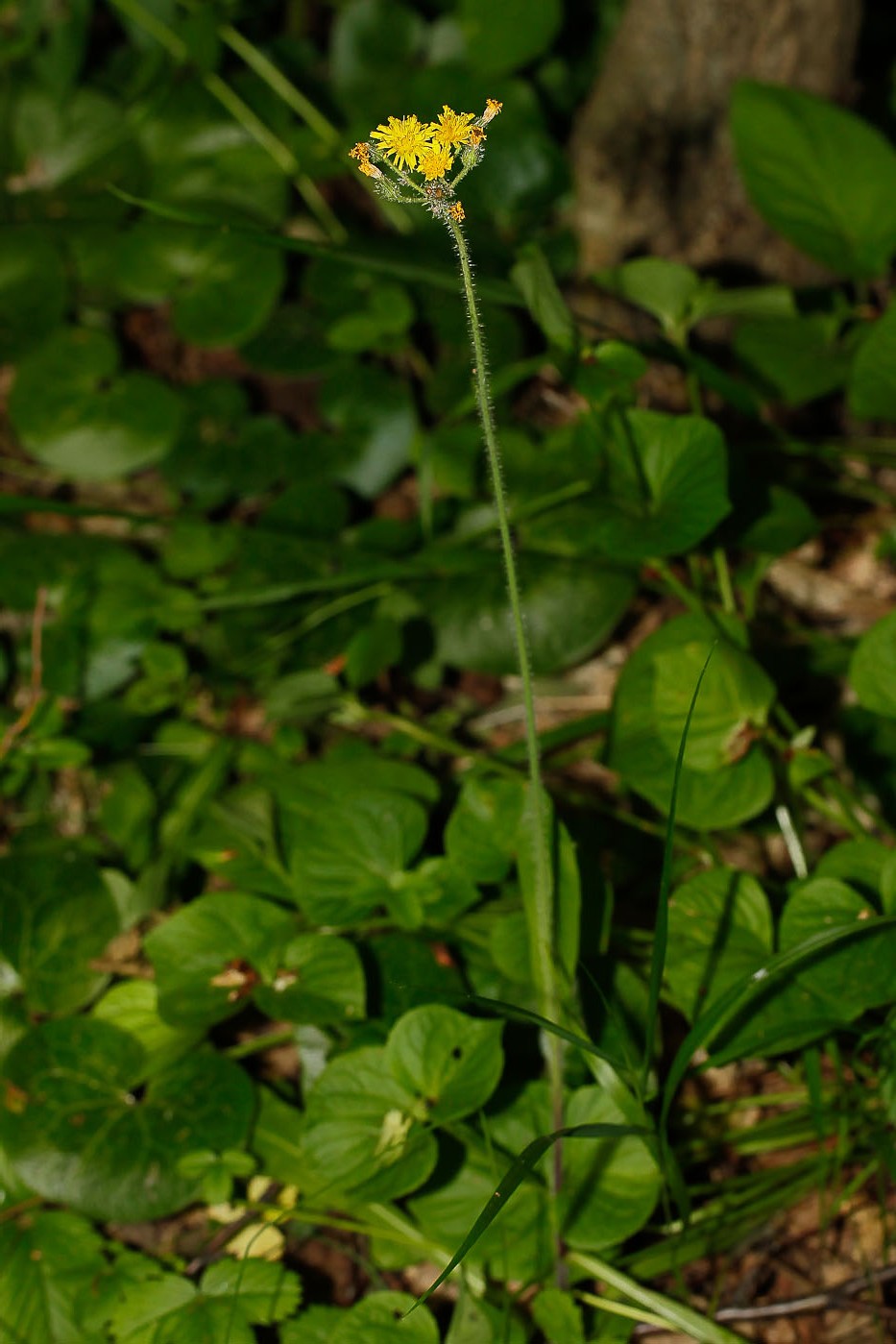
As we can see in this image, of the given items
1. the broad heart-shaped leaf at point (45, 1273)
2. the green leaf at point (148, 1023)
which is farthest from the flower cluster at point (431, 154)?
the broad heart-shaped leaf at point (45, 1273)

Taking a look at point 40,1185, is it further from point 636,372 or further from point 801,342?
point 801,342

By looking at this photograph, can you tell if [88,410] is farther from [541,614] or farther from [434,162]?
[434,162]

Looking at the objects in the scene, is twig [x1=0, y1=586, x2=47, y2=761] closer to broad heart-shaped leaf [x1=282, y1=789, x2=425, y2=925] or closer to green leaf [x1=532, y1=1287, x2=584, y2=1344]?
broad heart-shaped leaf [x1=282, y1=789, x2=425, y2=925]

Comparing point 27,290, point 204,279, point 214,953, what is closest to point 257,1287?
point 214,953

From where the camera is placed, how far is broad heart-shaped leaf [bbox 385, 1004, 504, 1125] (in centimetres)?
126

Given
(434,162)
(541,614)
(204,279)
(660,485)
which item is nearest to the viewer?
(434,162)

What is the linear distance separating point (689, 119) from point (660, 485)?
3.58 feet

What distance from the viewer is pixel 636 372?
151cm

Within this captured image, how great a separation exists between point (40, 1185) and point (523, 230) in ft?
6.74

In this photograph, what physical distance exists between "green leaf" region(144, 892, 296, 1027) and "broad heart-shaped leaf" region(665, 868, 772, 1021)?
1.73ft

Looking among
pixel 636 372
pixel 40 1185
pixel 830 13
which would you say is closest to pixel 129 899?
pixel 40 1185

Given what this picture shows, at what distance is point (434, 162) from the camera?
0.85m

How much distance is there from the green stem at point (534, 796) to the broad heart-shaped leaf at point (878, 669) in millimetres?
477

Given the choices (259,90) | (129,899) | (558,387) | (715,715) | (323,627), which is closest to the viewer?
(715,715)
